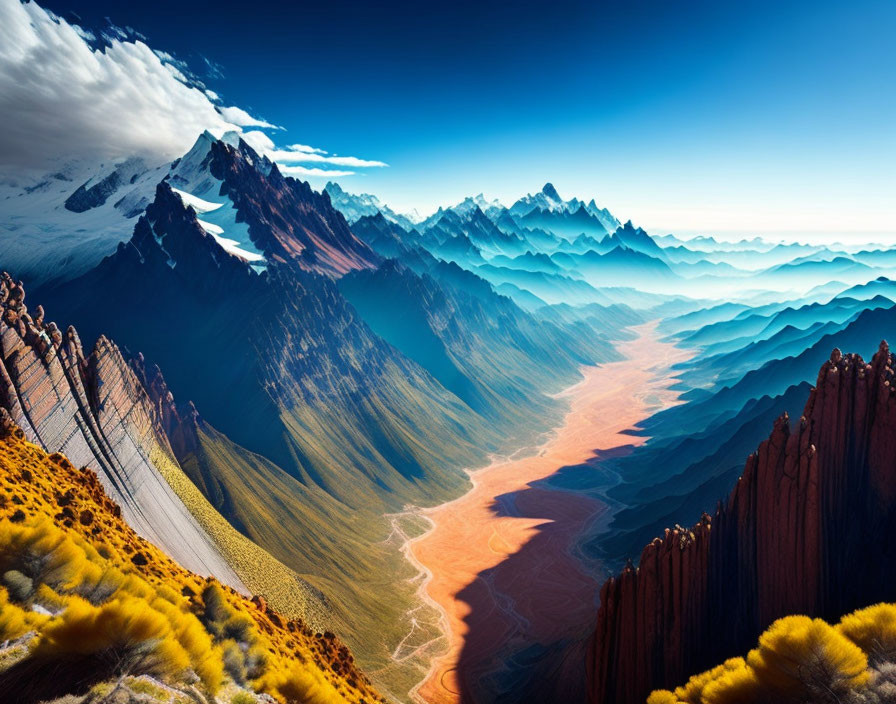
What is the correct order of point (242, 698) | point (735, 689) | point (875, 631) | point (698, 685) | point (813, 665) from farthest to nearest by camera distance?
point (698, 685) < point (242, 698) < point (735, 689) < point (875, 631) < point (813, 665)

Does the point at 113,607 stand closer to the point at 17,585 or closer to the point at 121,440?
the point at 17,585

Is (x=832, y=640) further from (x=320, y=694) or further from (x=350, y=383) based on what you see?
(x=350, y=383)

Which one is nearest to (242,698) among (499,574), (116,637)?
(116,637)

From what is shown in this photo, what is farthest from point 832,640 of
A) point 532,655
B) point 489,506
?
point 489,506

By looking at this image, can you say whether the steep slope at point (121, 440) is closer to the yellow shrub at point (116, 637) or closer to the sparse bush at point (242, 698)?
the yellow shrub at point (116, 637)

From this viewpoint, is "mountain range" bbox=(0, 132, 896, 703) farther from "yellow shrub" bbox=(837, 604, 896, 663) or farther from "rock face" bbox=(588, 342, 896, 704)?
"yellow shrub" bbox=(837, 604, 896, 663)

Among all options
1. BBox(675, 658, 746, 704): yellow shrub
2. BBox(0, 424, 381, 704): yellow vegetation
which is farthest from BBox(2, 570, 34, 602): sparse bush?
BBox(675, 658, 746, 704): yellow shrub
